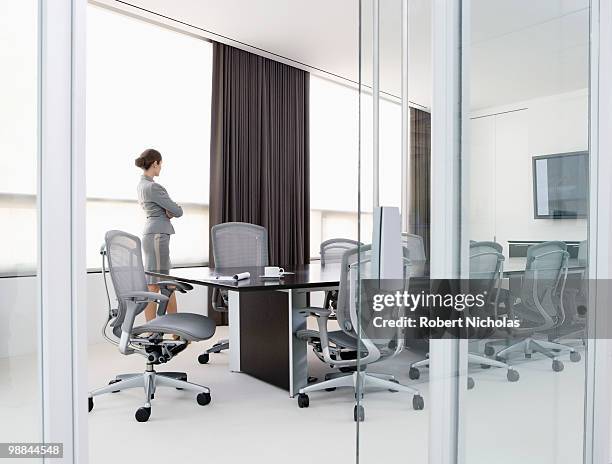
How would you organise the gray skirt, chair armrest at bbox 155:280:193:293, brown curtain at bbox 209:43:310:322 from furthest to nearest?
1. brown curtain at bbox 209:43:310:322
2. the gray skirt
3. chair armrest at bbox 155:280:193:293

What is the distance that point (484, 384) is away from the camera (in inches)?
58.9

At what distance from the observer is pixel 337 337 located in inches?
136

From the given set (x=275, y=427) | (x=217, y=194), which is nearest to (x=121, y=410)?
(x=275, y=427)

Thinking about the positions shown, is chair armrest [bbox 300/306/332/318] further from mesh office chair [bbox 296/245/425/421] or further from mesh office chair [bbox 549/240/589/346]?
mesh office chair [bbox 549/240/589/346]

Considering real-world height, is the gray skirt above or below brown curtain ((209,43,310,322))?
below

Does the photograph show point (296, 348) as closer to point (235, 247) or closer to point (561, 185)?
point (235, 247)

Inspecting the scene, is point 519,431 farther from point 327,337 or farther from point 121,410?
point 121,410

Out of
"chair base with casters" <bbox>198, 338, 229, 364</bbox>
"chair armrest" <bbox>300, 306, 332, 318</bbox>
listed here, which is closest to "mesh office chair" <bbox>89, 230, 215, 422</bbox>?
"chair armrest" <bbox>300, 306, 332, 318</bbox>

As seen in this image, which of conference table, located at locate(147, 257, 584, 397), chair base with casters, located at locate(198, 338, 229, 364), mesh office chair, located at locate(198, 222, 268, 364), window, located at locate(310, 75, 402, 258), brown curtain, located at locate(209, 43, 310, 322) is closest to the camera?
conference table, located at locate(147, 257, 584, 397)

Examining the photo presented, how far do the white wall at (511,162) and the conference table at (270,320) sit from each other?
1981 mm

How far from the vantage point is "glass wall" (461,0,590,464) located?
4.92 feet

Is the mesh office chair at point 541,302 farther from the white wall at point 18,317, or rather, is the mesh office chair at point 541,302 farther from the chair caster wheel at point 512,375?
the white wall at point 18,317

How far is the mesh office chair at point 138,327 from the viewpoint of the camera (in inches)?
130

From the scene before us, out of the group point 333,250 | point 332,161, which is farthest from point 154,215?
point 332,161
